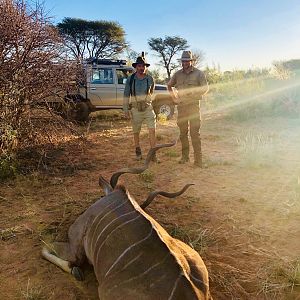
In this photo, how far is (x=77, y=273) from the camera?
344 cm

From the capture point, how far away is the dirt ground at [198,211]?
3402mm

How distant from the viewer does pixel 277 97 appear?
12492 millimetres

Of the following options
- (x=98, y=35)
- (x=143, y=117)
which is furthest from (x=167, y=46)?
(x=143, y=117)

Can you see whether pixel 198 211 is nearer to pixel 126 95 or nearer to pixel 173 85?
pixel 173 85

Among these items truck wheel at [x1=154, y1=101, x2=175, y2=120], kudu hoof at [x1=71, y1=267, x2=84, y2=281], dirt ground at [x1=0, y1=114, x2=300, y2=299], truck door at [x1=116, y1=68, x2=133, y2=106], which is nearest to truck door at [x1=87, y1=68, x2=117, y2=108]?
truck door at [x1=116, y1=68, x2=133, y2=106]

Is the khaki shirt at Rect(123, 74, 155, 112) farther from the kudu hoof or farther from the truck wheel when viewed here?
the truck wheel

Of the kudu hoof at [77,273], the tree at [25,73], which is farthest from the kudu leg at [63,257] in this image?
the tree at [25,73]

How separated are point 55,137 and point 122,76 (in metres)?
6.17

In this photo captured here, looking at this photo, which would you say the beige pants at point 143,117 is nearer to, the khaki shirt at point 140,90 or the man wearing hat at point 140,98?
the man wearing hat at point 140,98

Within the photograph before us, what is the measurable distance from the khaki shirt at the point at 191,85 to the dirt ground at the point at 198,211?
1028mm

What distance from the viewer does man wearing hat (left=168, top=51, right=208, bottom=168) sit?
21.8 ft

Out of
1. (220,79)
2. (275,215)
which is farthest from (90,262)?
(220,79)

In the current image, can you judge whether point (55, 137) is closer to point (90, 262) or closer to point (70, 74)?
point (70, 74)

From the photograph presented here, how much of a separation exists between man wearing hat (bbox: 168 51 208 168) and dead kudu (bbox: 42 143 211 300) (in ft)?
10.8
